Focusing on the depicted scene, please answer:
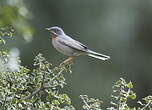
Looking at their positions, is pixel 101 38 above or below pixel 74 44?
above

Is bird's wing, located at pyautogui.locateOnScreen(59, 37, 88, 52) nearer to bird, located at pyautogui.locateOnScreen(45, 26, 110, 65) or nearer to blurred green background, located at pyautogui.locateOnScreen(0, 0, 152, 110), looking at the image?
bird, located at pyautogui.locateOnScreen(45, 26, 110, 65)

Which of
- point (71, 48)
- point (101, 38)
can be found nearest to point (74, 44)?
point (71, 48)

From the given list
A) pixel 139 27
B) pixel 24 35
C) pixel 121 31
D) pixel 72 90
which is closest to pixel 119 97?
pixel 24 35

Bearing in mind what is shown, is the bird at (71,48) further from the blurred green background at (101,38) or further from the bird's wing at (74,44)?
the blurred green background at (101,38)

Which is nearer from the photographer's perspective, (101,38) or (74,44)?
(74,44)

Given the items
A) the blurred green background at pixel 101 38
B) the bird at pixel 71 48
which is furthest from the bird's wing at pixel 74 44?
the blurred green background at pixel 101 38

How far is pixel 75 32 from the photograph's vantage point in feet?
53.3

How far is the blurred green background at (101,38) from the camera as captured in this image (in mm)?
15375

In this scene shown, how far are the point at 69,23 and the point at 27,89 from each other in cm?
1268

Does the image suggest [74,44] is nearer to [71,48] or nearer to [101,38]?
[71,48]

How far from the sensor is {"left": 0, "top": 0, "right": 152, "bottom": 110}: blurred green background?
Answer: 15375mm

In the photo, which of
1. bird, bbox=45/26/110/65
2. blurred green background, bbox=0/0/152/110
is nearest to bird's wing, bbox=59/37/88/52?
bird, bbox=45/26/110/65

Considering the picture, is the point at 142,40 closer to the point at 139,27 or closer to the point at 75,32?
the point at 139,27

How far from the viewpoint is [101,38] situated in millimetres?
15984
